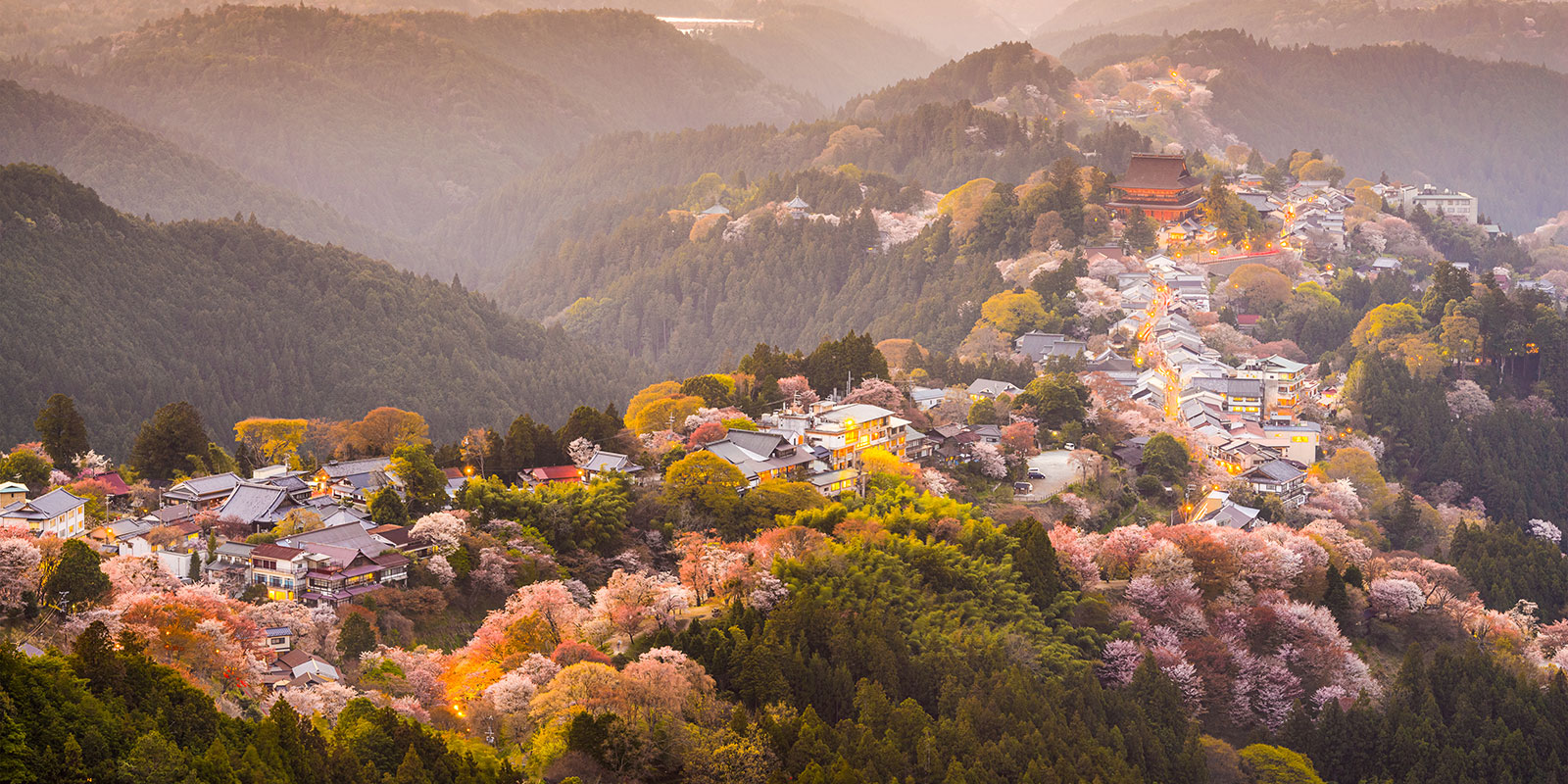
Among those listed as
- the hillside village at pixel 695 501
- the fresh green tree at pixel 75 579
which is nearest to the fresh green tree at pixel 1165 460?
the hillside village at pixel 695 501

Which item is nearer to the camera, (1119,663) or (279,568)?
(279,568)

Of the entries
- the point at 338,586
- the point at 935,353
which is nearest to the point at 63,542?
the point at 338,586

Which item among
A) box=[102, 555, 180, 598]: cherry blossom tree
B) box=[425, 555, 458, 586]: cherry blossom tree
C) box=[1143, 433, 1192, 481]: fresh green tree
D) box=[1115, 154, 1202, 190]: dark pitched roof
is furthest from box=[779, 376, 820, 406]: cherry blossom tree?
box=[1115, 154, 1202, 190]: dark pitched roof

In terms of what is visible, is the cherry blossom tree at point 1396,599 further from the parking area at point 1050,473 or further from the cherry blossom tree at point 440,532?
the cherry blossom tree at point 440,532

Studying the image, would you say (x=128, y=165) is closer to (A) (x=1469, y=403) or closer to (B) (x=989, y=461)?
(B) (x=989, y=461)

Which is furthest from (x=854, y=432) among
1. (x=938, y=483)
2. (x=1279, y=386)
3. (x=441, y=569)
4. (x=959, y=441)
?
(x=1279, y=386)
